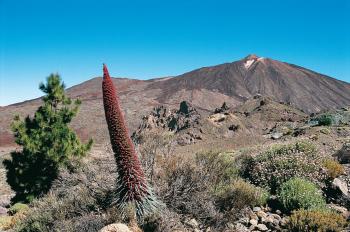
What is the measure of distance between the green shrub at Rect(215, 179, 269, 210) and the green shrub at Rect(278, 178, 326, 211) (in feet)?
1.48

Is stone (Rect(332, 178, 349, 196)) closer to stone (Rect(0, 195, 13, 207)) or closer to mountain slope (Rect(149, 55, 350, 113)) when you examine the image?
stone (Rect(0, 195, 13, 207))

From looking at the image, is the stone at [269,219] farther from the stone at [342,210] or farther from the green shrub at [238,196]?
the stone at [342,210]

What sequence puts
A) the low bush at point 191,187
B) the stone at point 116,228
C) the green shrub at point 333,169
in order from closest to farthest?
the stone at point 116,228
the low bush at point 191,187
the green shrub at point 333,169

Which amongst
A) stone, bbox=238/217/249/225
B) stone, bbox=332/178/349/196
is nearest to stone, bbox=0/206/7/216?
stone, bbox=238/217/249/225

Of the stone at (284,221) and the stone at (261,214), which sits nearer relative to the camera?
the stone at (284,221)

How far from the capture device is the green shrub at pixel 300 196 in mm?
7614

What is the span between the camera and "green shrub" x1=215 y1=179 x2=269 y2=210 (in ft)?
24.7

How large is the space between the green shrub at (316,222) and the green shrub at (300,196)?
0.58 metres

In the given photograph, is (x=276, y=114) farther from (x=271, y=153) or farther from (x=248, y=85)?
(x=248, y=85)

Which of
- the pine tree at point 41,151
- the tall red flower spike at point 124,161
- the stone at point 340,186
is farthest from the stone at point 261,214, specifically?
the pine tree at point 41,151

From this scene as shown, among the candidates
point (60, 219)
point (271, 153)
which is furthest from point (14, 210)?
point (271, 153)

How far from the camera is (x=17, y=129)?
14.4 m

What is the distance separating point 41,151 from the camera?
14.2 meters

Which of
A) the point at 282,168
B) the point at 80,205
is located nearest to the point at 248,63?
the point at 282,168
